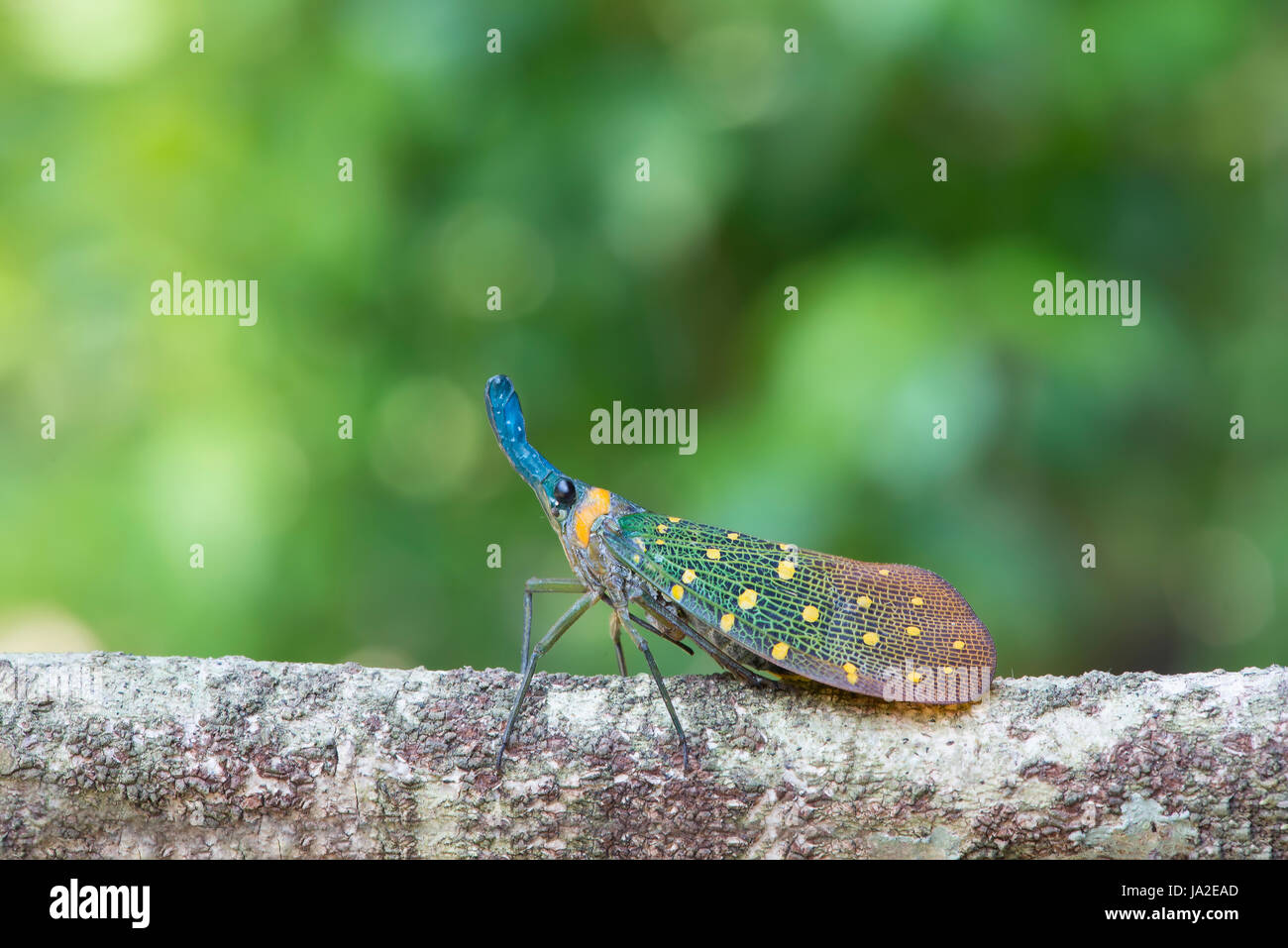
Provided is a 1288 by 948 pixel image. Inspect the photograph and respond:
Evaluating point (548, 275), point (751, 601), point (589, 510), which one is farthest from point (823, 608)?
point (548, 275)

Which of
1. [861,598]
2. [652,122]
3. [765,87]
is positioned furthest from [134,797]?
[765,87]

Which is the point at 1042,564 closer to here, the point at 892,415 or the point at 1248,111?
the point at 892,415

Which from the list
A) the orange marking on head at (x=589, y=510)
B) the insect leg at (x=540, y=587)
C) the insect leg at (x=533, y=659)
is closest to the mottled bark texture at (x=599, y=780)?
the insect leg at (x=533, y=659)

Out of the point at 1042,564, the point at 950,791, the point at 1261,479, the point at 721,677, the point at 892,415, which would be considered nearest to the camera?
the point at 950,791

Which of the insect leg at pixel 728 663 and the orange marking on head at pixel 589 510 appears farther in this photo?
the orange marking on head at pixel 589 510

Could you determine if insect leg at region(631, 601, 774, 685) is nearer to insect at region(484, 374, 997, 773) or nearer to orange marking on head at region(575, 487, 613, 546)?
insect at region(484, 374, 997, 773)

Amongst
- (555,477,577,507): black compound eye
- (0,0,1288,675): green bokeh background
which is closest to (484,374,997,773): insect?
(555,477,577,507): black compound eye

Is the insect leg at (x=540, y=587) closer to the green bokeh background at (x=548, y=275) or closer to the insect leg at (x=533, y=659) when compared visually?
the insect leg at (x=533, y=659)
